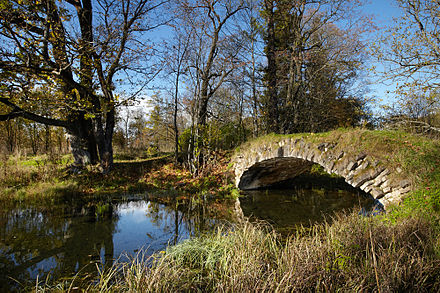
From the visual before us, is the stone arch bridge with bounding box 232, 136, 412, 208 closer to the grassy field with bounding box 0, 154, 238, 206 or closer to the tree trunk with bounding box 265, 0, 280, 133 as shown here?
the grassy field with bounding box 0, 154, 238, 206

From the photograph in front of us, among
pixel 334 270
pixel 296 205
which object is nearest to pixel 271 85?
pixel 296 205

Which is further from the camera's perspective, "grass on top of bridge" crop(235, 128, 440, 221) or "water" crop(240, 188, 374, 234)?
"water" crop(240, 188, 374, 234)

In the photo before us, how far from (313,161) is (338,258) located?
12.6ft

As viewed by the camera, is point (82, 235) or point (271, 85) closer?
point (82, 235)

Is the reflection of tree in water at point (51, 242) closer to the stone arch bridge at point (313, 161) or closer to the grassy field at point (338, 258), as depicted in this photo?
the grassy field at point (338, 258)

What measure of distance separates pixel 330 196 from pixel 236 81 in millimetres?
7020

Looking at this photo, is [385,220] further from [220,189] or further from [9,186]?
[9,186]

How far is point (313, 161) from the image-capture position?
600 centimetres

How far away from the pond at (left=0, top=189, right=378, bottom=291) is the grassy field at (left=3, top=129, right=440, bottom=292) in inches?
25.7

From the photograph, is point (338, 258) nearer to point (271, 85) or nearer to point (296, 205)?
point (296, 205)

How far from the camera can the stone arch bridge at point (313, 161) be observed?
420 centimetres

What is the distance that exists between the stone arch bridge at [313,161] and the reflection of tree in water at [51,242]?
4882mm

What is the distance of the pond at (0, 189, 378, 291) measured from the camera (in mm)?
3529

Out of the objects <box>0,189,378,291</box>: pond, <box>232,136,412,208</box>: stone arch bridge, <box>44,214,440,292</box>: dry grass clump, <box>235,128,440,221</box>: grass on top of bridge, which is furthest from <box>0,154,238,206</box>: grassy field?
<box>44,214,440,292</box>: dry grass clump
